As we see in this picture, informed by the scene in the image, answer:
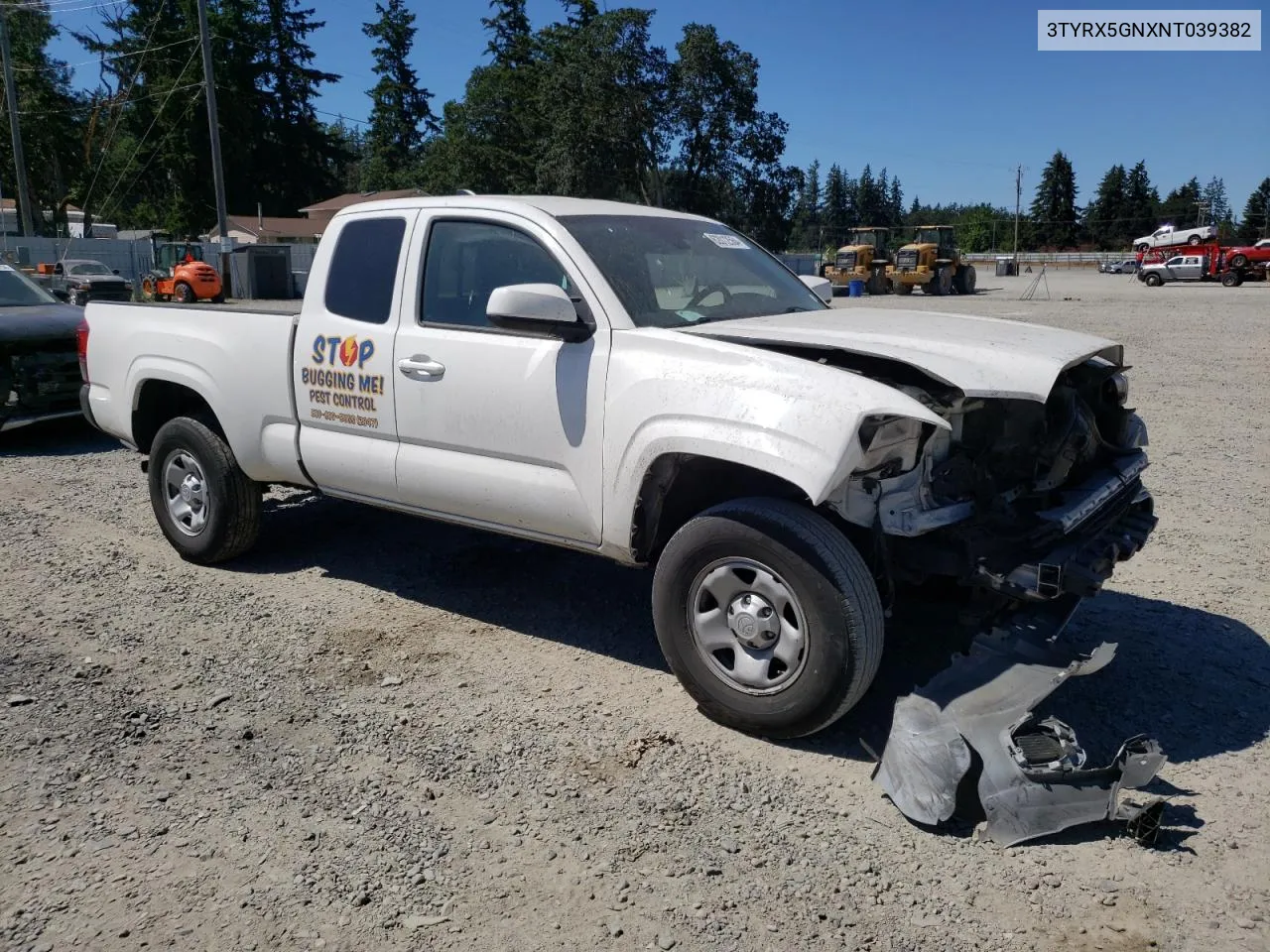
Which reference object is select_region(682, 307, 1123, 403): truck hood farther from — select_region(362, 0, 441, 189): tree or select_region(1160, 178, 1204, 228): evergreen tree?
select_region(1160, 178, 1204, 228): evergreen tree

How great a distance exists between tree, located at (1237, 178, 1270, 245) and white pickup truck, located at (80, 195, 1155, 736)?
330 feet

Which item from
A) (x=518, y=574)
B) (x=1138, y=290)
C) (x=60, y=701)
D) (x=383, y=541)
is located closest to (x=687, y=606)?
(x=518, y=574)

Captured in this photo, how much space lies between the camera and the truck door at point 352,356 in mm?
4879

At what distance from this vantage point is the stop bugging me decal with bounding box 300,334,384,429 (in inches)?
193

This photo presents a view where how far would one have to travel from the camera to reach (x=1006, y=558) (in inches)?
147

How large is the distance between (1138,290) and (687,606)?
4125 centimetres

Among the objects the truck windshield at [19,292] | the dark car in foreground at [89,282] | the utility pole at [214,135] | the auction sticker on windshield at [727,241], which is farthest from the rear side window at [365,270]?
the utility pole at [214,135]

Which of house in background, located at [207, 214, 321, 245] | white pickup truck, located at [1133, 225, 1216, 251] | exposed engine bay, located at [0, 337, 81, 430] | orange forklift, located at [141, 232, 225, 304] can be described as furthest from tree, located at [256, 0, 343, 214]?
exposed engine bay, located at [0, 337, 81, 430]

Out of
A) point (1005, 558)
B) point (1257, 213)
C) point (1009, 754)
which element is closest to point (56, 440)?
point (1005, 558)

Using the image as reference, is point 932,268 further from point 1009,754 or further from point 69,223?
point 69,223

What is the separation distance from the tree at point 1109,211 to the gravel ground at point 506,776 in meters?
108

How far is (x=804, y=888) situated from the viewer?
301cm

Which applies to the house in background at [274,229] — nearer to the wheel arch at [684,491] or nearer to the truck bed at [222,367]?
the truck bed at [222,367]

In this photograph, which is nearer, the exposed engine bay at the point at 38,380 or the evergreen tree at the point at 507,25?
the exposed engine bay at the point at 38,380
